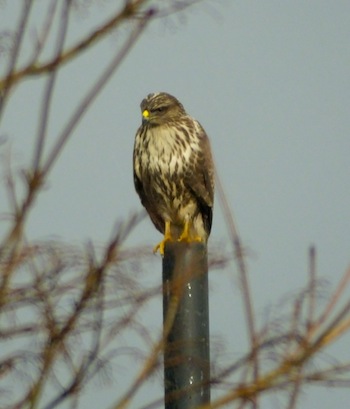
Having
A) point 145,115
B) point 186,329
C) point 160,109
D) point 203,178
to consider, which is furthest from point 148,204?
point 186,329

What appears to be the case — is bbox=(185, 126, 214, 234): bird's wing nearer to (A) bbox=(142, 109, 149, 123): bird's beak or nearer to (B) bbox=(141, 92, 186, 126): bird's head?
(B) bbox=(141, 92, 186, 126): bird's head

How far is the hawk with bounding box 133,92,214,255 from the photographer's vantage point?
988 centimetres

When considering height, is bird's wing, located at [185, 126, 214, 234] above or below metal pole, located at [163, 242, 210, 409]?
above

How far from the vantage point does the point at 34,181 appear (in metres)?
2.37

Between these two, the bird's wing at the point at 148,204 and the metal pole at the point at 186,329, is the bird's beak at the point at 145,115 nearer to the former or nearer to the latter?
the bird's wing at the point at 148,204

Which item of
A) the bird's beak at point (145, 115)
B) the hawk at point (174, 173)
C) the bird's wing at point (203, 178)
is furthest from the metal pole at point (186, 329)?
the bird's beak at point (145, 115)

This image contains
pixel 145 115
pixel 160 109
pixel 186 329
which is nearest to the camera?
pixel 186 329

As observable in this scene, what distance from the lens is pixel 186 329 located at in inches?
164

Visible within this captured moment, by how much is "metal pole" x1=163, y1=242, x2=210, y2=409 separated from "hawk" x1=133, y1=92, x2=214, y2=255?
5.00 m

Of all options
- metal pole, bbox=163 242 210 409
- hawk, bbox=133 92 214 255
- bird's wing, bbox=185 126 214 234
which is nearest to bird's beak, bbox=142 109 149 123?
hawk, bbox=133 92 214 255

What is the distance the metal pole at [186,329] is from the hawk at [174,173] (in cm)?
500

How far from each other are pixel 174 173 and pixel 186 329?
19.0 ft

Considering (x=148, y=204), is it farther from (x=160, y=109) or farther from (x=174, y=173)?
(x=160, y=109)

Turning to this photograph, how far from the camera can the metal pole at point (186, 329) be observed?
3.27 metres
